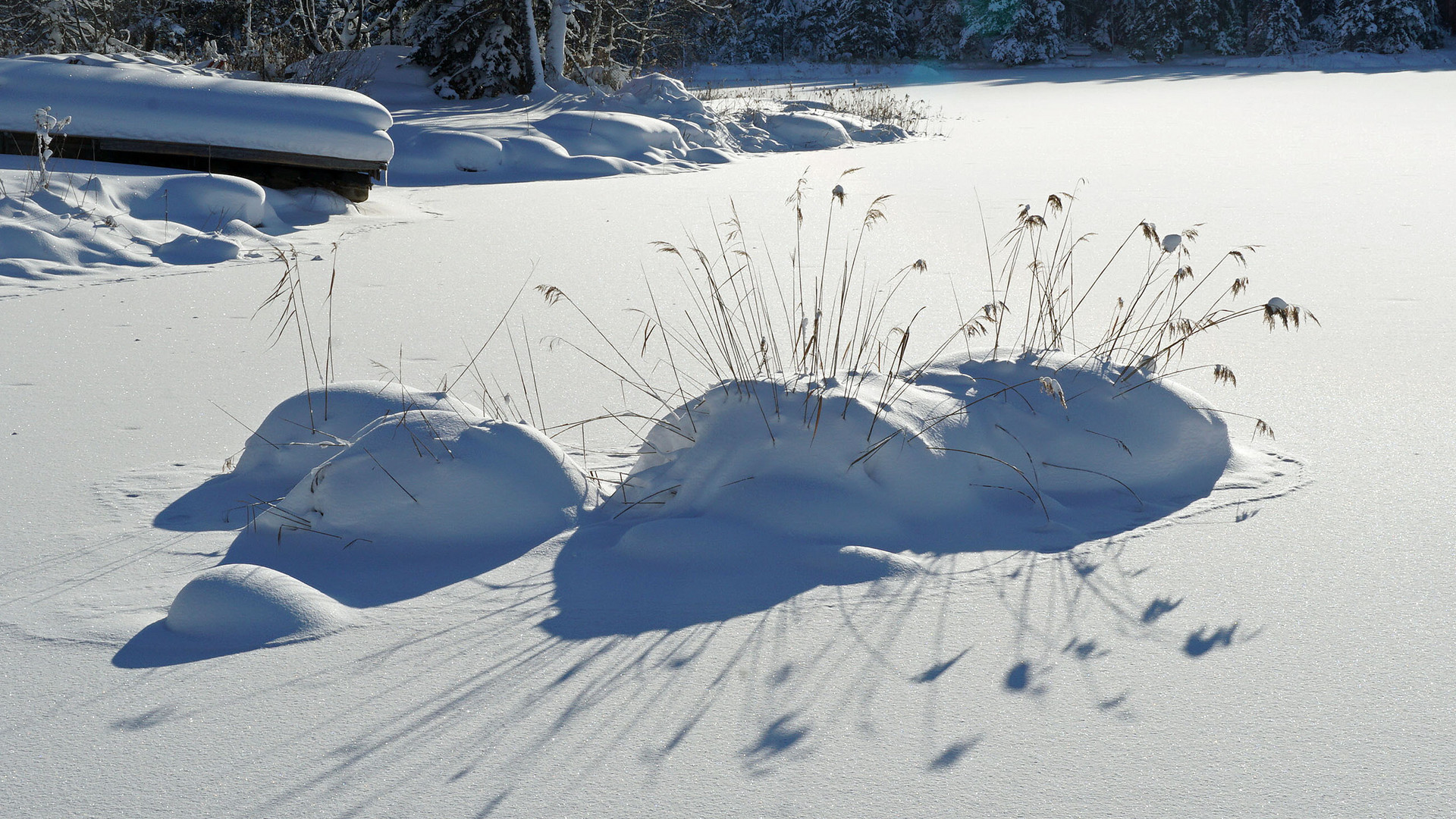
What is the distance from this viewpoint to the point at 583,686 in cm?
172

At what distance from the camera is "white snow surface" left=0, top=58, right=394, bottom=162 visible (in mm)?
5922

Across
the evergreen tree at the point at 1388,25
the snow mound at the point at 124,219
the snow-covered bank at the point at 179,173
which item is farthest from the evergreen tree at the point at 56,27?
the evergreen tree at the point at 1388,25

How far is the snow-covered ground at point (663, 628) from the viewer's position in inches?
58.5

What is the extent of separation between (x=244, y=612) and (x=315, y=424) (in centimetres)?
81

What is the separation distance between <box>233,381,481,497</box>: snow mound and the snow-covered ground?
0.02 metres

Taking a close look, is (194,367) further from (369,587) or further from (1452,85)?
(1452,85)

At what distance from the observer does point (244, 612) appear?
6.15 ft

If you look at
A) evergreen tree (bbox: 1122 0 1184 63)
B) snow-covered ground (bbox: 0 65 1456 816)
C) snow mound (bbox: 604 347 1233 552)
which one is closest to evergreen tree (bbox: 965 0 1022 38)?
evergreen tree (bbox: 1122 0 1184 63)

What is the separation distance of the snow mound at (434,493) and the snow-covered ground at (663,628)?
0.03 ft

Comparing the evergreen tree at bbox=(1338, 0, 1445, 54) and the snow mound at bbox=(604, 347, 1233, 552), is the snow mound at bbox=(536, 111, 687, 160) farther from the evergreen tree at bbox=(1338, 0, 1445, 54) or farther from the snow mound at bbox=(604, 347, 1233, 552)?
the evergreen tree at bbox=(1338, 0, 1445, 54)

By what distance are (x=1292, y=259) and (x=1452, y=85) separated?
15.5 m

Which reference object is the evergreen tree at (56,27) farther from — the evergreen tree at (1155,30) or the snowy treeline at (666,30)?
the evergreen tree at (1155,30)

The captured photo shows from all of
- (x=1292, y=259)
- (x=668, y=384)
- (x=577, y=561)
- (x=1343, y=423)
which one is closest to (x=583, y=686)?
(x=577, y=561)

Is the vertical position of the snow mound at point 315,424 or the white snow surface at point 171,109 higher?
the white snow surface at point 171,109
